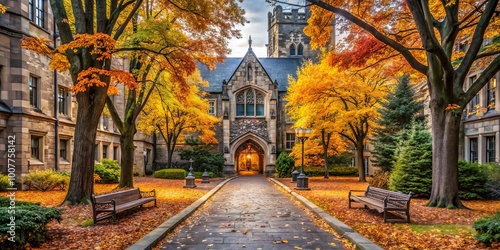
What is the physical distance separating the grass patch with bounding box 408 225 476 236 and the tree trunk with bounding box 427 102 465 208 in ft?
11.2

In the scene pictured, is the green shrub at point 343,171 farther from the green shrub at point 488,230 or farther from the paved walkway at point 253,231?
the green shrub at point 488,230

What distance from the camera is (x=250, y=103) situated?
37844 mm

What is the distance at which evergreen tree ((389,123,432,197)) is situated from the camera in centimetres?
1494

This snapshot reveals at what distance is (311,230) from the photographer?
8.41 m

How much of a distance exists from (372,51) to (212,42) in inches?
255

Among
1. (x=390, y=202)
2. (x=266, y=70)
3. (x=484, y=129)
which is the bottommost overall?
(x=390, y=202)

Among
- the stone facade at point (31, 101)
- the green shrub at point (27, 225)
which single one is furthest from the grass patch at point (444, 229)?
the stone facade at point (31, 101)

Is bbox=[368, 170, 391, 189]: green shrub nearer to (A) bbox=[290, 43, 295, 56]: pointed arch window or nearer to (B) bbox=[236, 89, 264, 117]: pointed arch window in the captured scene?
(B) bbox=[236, 89, 264, 117]: pointed arch window

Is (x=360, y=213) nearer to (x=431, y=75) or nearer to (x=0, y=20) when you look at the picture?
(x=431, y=75)

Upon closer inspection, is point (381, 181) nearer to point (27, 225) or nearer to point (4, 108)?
point (27, 225)

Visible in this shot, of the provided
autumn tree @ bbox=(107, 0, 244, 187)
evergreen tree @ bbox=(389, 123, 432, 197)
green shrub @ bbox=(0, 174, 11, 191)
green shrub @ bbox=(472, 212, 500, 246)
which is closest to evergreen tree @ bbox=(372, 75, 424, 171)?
evergreen tree @ bbox=(389, 123, 432, 197)

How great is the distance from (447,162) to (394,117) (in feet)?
40.4

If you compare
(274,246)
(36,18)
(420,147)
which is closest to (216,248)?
(274,246)

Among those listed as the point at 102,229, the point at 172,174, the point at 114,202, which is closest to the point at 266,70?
the point at 172,174
